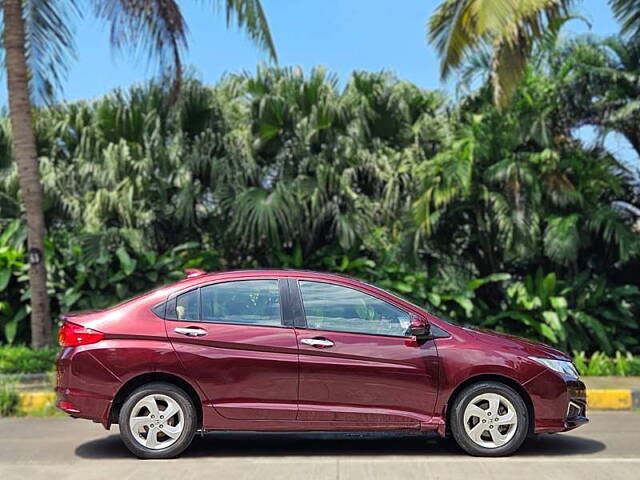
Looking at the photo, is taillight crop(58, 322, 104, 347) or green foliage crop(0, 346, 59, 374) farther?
green foliage crop(0, 346, 59, 374)

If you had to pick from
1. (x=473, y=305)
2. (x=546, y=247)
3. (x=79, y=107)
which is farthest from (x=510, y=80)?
(x=79, y=107)

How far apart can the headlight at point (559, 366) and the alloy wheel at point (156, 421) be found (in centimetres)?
281

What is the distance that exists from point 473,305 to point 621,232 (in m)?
2.60

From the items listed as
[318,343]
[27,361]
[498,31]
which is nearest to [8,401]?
[27,361]

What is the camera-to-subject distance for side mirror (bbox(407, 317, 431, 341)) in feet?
20.8

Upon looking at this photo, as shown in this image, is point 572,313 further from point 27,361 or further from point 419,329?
point 27,361

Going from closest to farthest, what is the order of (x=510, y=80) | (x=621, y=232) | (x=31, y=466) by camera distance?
1. (x=31, y=466)
2. (x=510, y=80)
3. (x=621, y=232)

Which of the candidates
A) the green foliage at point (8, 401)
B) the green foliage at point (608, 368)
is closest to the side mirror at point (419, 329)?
the green foliage at point (8, 401)

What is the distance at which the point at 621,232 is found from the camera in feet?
41.8

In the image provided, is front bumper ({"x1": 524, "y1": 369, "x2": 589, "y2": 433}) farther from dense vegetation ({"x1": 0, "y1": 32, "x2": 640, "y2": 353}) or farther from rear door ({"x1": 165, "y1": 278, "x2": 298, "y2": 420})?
dense vegetation ({"x1": 0, "y1": 32, "x2": 640, "y2": 353})

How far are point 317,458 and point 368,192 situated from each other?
27.1 ft

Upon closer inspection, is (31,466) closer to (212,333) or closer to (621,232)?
(212,333)

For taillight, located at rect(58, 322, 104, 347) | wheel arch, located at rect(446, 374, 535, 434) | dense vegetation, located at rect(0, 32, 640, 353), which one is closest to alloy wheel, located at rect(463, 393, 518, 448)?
wheel arch, located at rect(446, 374, 535, 434)

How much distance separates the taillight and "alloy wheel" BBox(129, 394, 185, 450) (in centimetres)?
61
